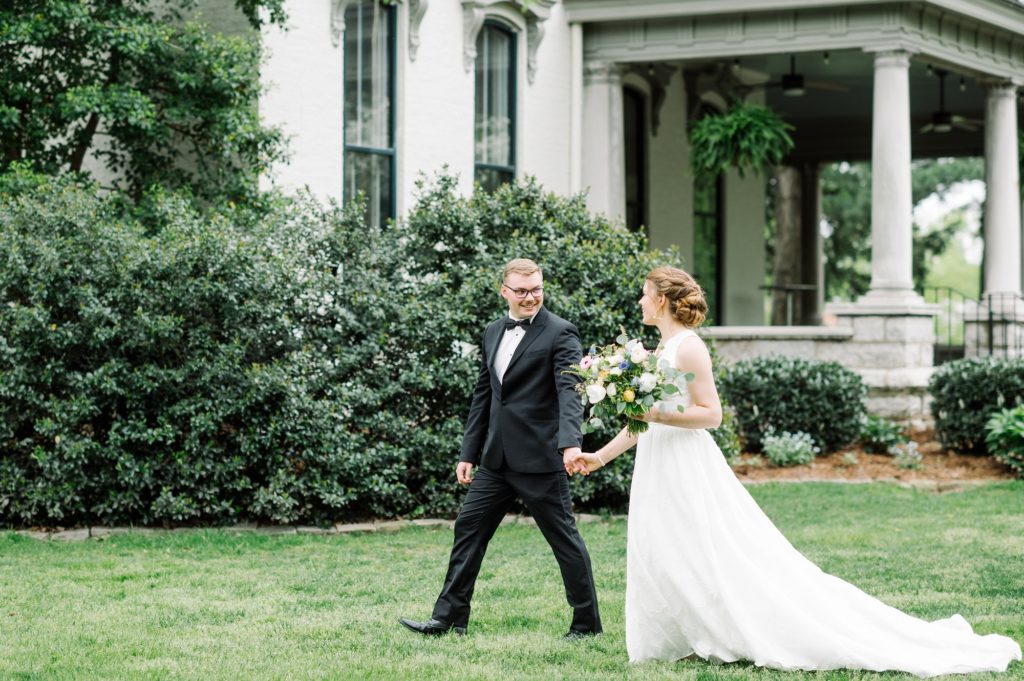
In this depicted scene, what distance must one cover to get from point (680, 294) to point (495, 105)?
10678mm

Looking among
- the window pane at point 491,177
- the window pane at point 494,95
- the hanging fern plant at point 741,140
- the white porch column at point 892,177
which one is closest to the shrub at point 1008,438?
the white porch column at point 892,177

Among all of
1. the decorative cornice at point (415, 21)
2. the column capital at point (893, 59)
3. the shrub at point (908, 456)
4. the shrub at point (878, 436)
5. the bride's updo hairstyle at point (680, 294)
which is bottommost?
the shrub at point (908, 456)

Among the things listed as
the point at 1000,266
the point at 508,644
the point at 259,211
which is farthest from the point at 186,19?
the point at 1000,266

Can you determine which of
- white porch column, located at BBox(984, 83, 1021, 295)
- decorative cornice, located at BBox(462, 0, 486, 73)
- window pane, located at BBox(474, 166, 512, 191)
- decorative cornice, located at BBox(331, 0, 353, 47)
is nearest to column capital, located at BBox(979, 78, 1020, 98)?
white porch column, located at BBox(984, 83, 1021, 295)

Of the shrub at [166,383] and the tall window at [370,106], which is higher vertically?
the tall window at [370,106]

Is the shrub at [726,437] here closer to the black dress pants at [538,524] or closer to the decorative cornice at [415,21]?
the black dress pants at [538,524]

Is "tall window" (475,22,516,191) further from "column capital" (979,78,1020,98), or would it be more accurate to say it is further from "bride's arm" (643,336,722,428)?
"bride's arm" (643,336,722,428)

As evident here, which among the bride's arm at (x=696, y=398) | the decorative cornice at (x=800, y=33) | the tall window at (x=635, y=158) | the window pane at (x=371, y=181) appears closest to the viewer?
the bride's arm at (x=696, y=398)

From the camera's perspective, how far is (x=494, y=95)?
659 inches

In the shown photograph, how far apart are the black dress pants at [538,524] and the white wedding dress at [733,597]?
1.42ft

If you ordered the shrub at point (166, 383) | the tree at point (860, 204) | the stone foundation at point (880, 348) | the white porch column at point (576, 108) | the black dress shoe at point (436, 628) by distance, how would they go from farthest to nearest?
1. the tree at point (860, 204)
2. the white porch column at point (576, 108)
3. the stone foundation at point (880, 348)
4. the shrub at point (166, 383)
5. the black dress shoe at point (436, 628)

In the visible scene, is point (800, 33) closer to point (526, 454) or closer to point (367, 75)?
point (367, 75)

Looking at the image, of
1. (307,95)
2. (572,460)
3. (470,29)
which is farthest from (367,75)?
(572,460)

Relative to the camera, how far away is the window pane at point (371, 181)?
14.9 meters
